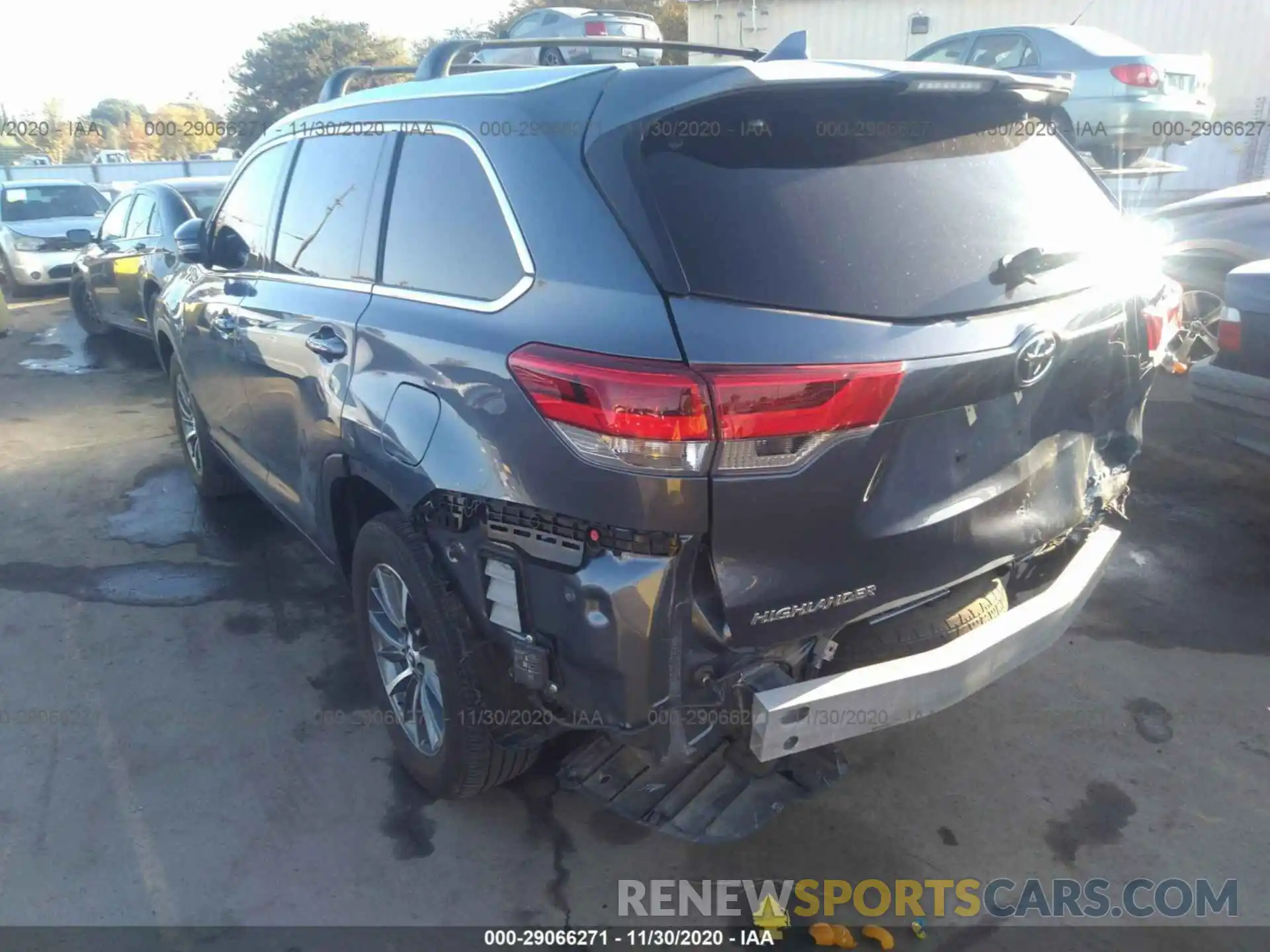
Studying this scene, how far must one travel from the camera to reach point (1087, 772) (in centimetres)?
307

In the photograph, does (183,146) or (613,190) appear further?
(183,146)

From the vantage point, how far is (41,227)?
500 inches

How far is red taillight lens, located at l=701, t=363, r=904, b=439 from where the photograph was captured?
1.96 meters

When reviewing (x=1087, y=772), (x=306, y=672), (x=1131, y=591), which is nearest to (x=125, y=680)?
(x=306, y=672)

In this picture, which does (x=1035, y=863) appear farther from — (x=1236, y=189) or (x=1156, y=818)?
(x=1236, y=189)

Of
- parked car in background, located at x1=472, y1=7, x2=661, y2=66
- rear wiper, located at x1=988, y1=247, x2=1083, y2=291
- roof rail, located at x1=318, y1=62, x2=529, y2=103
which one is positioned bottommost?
rear wiper, located at x1=988, y1=247, x2=1083, y2=291

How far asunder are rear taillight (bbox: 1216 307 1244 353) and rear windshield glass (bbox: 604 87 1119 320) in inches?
91.8

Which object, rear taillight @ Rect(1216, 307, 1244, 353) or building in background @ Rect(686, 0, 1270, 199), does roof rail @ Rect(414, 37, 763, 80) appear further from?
building in background @ Rect(686, 0, 1270, 199)

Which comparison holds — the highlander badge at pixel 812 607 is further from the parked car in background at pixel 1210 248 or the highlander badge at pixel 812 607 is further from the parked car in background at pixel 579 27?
the parked car in background at pixel 579 27

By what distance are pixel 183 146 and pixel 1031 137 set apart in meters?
51.9

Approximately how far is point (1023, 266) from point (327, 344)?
2.02 metres

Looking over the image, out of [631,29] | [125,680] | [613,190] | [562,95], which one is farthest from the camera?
[631,29]

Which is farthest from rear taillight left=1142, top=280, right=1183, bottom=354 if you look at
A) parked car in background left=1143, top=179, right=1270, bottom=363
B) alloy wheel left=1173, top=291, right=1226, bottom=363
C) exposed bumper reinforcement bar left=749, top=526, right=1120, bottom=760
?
alloy wheel left=1173, top=291, right=1226, bottom=363

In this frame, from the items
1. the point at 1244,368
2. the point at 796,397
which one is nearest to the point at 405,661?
the point at 796,397
